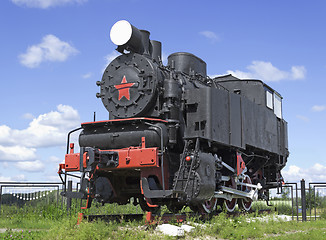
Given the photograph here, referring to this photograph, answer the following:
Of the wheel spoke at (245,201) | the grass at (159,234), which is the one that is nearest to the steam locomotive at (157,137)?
the wheel spoke at (245,201)

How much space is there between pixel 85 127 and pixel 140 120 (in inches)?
60.3

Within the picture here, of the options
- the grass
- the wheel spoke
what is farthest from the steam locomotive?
the grass

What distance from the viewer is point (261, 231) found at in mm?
8141

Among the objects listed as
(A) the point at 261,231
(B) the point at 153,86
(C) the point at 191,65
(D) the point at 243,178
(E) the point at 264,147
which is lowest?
(A) the point at 261,231

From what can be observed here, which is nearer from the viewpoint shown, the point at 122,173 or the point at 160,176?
the point at 160,176

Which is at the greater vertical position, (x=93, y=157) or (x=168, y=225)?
(x=93, y=157)

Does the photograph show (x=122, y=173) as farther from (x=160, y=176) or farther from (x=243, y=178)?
(x=243, y=178)

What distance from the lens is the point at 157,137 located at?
8.28 metres

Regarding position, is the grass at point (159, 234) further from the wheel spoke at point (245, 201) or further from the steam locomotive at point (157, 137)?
the wheel spoke at point (245, 201)

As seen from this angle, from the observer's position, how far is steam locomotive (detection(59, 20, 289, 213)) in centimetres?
815

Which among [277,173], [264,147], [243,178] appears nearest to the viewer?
[243,178]

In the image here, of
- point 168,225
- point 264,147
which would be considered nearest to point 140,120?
point 168,225

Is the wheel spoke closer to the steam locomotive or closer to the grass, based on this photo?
the steam locomotive

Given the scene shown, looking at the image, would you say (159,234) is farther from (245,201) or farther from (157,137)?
(245,201)
